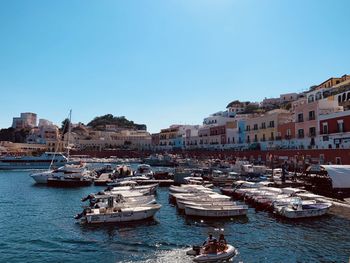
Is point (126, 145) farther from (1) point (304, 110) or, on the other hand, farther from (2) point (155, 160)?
(1) point (304, 110)

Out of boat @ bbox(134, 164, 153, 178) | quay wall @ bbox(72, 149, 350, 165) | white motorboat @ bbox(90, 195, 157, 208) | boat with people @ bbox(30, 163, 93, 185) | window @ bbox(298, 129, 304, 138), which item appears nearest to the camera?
white motorboat @ bbox(90, 195, 157, 208)

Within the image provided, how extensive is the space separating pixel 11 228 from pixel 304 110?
49489 millimetres

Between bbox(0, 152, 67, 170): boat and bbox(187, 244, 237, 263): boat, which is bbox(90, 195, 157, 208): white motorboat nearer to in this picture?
bbox(187, 244, 237, 263): boat

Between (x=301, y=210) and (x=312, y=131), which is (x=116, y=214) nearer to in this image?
(x=301, y=210)

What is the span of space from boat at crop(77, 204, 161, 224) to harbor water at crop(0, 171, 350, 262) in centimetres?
73

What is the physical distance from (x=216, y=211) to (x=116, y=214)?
794cm

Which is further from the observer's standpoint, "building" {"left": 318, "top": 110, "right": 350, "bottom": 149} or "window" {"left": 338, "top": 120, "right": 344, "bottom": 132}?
"window" {"left": 338, "top": 120, "right": 344, "bottom": 132}

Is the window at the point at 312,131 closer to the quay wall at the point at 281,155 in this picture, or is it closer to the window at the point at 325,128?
the window at the point at 325,128

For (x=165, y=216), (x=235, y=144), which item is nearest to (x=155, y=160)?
(x=235, y=144)

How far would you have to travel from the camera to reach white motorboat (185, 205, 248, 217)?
28.4 metres

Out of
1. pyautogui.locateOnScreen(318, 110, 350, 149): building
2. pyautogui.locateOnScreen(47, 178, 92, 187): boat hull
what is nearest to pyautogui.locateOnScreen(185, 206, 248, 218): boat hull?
pyautogui.locateOnScreen(318, 110, 350, 149): building

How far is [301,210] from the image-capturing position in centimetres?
2842

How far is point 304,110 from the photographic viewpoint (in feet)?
198

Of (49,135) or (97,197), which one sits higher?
(49,135)
